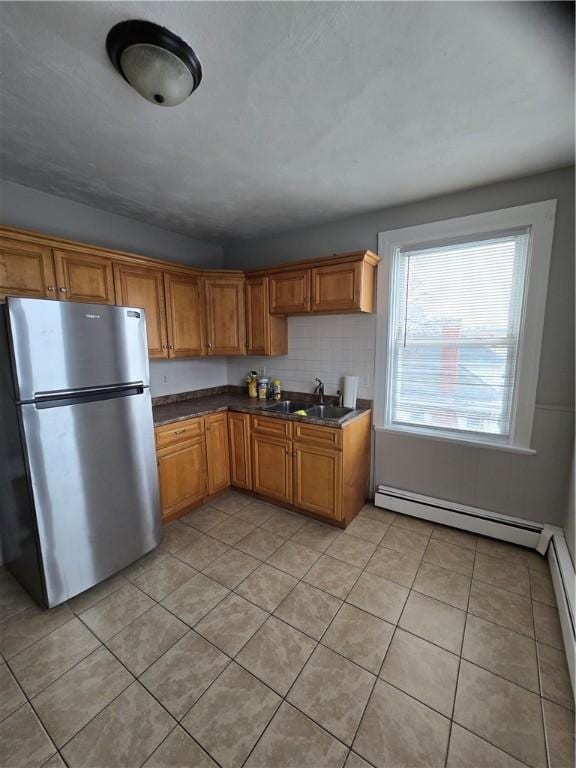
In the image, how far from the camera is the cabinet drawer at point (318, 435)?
7.94 ft

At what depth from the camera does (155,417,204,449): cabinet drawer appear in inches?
96.4

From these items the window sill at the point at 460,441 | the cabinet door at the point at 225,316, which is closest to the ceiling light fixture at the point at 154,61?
the cabinet door at the point at 225,316

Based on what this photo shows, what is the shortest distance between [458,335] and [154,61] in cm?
237

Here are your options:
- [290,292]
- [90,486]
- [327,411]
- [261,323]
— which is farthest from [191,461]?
[290,292]

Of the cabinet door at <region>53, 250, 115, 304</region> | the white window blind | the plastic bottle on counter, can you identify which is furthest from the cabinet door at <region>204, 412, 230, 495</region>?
the white window blind

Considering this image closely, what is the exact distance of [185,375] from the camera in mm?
3293

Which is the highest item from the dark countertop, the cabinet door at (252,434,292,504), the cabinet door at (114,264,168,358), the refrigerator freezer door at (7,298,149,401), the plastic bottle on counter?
the cabinet door at (114,264,168,358)

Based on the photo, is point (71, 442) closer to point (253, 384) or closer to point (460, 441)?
point (253, 384)

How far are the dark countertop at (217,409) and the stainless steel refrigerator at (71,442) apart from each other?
0.50m

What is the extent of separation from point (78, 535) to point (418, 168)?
120 inches

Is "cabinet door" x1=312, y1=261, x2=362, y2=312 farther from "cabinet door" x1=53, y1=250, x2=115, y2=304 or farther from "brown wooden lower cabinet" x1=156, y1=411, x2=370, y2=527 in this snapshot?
"cabinet door" x1=53, y1=250, x2=115, y2=304

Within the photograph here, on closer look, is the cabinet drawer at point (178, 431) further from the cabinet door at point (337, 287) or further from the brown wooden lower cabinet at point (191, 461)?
the cabinet door at point (337, 287)

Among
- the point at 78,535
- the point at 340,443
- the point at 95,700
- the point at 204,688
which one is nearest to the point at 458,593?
the point at 340,443

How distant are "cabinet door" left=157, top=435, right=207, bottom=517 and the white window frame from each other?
6.10 ft
